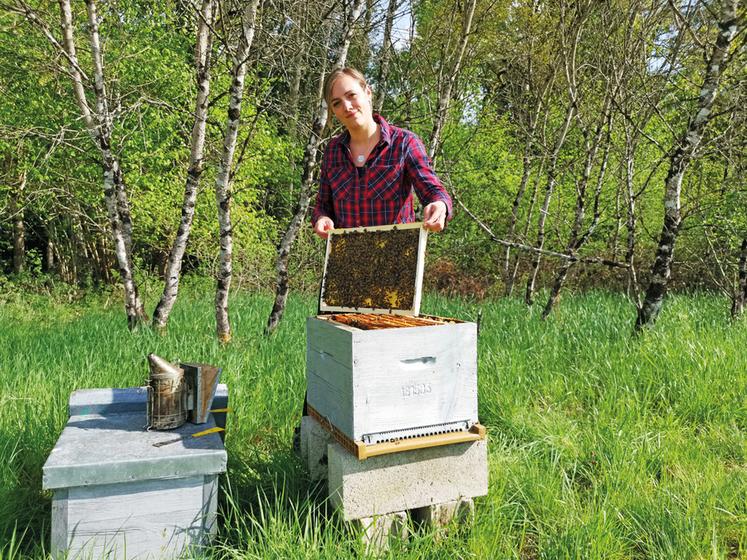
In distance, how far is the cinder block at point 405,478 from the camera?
2.40 metres

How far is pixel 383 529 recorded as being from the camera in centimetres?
251

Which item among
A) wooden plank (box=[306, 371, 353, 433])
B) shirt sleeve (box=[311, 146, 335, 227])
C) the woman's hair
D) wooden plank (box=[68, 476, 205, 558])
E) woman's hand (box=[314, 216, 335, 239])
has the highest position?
the woman's hair

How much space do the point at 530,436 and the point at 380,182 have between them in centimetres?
202

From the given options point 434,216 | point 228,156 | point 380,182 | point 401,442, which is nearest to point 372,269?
point 434,216

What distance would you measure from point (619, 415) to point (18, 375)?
4.34 meters

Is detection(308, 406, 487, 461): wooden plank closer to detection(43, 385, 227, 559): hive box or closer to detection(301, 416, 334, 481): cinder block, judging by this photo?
detection(301, 416, 334, 481): cinder block

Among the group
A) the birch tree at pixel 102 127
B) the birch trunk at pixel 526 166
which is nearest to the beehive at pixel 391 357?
the birch tree at pixel 102 127

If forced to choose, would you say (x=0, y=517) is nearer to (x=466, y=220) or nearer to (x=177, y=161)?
(x=177, y=161)

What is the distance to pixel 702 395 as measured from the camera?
4.08 meters

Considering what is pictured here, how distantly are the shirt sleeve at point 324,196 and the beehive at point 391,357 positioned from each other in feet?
1.41

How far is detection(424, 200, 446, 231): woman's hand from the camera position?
2.56 metres

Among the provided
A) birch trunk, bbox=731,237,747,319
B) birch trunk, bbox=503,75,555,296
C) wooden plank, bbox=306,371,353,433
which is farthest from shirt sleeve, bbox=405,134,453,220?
birch trunk, bbox=731,237,747,319

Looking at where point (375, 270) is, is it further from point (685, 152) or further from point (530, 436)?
point (685, 152)

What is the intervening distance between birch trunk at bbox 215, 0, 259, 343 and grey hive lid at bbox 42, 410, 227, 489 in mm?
3279
